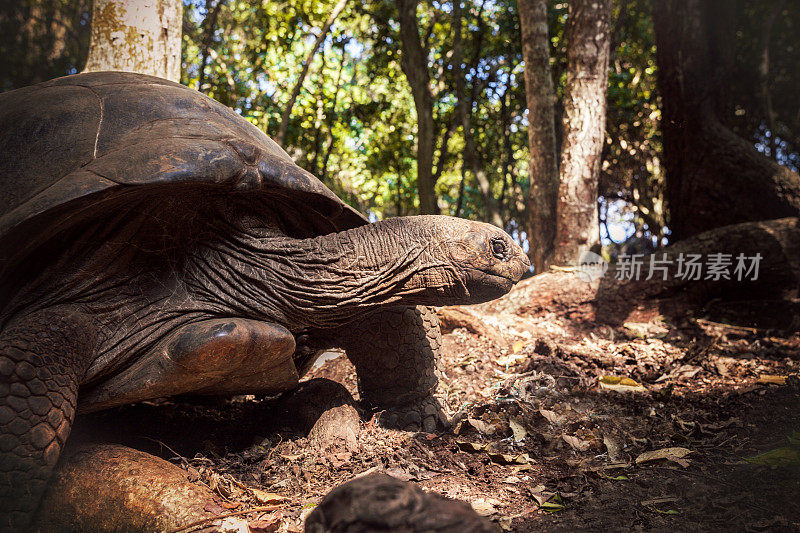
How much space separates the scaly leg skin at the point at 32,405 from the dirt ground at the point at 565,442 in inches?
20.9

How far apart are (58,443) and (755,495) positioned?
2.37 metres

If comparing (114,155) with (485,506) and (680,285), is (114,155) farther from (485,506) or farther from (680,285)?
(680,285)

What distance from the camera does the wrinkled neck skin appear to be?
2.45 m

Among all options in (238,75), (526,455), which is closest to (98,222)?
(526,455)

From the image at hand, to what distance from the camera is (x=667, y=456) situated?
2283 millimetres

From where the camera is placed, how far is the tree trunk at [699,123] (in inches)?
220

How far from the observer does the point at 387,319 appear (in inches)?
120

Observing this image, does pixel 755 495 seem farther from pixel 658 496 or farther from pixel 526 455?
pixel 526 455

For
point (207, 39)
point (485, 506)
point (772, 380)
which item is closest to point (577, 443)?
point (485, 506)

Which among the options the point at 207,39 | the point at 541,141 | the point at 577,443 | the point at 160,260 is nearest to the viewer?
the point at 160,260

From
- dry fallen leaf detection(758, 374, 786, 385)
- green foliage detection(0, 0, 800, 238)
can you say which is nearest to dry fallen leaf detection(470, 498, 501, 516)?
dry fallen leaf detection(758, 374, 786, 385)

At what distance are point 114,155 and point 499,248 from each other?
164 cm

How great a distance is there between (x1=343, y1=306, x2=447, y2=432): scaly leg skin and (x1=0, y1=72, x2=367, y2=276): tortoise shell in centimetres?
60

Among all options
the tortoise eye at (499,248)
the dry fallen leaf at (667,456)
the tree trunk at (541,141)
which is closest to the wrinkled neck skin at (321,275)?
the tortoise eye at (499,248)
